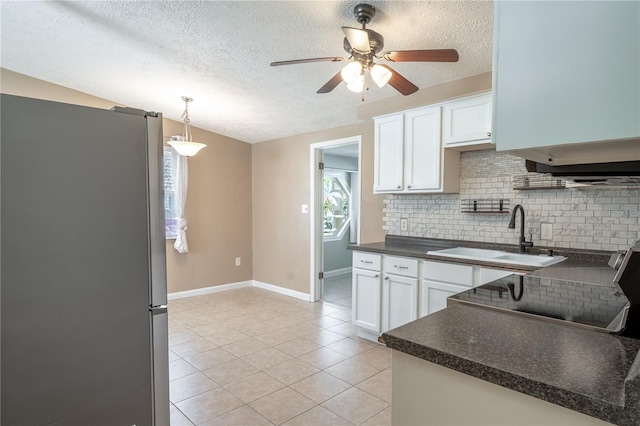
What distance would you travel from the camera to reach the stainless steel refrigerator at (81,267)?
48.9 inches

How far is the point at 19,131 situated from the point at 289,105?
290 cm

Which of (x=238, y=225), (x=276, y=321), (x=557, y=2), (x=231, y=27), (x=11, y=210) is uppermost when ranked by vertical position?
(x=231, y=27)

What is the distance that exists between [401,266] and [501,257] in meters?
0.80

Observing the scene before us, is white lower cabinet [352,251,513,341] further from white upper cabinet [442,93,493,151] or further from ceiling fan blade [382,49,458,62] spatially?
ceiling fan blade [382,49,458,62]

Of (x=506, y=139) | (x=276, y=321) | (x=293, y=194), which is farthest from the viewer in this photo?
(x=293, y=194)

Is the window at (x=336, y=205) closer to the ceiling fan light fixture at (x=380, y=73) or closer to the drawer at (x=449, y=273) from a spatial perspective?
the drawer at (x=449, y=273)

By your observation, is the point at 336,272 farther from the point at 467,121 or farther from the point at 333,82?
the point at 333,82

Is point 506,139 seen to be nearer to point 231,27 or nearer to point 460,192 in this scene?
point 231,27

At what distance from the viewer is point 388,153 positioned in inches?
133

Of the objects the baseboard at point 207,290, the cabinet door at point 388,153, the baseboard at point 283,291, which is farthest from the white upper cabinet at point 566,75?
the baseboard at point 207,290

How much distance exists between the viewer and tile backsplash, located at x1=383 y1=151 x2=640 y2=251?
2.44 meters

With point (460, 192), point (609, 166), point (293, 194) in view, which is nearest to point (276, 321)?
point (293, 194)

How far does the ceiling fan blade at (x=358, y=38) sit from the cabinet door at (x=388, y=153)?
56.2 inches

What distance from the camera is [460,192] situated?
3252 millimetres
